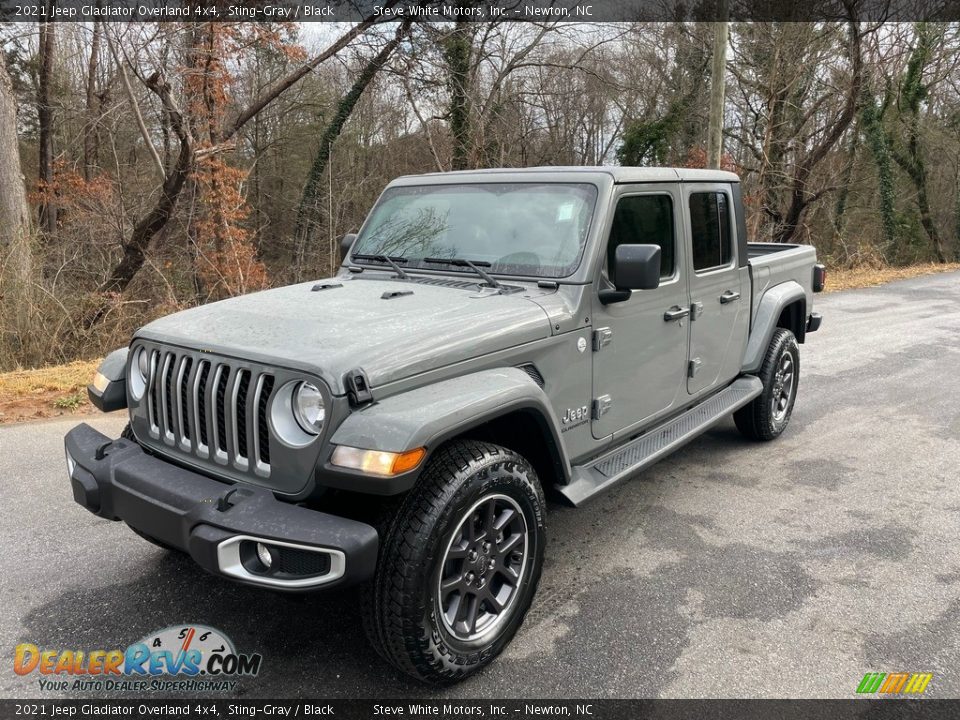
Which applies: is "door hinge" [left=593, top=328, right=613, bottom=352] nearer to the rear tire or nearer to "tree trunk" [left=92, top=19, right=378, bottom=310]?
the rear tire

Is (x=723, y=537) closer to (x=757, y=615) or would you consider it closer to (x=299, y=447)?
(x=757, y=615)

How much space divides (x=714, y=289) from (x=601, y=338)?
1.37 meters

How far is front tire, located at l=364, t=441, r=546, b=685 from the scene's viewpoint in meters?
2.53

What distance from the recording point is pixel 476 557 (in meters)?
2.81

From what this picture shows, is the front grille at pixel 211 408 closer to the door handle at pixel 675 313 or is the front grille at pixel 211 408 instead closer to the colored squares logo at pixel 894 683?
the door handle at pixel 675 313

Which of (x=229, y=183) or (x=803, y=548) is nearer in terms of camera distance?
(x=803, y=548)

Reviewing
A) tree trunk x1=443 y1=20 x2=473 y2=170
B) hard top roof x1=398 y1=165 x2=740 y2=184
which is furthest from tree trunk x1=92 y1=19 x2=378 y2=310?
hard top roof x1=398 y1=165 x2=740 y2=184

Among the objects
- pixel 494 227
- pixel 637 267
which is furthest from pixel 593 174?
pixel 637 267

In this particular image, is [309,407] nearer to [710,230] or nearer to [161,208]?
[710,230]

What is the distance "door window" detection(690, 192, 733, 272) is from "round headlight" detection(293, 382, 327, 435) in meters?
2.65

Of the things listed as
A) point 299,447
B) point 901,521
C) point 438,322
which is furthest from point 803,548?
point 299,447

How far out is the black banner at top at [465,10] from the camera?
11.0m

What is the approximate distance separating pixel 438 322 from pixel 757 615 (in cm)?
190

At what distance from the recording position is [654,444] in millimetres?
4035
